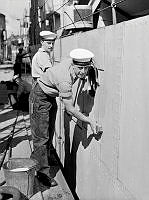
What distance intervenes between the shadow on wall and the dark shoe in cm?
28

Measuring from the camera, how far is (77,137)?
13.5 ft

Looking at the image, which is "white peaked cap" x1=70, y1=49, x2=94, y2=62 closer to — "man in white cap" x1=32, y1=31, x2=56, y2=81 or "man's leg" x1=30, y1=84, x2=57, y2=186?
"man's leg" x1=30, y1=84, x2=57, y2=186

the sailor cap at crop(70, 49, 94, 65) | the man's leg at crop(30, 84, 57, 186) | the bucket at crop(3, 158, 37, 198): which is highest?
the sailor cap at crop(70, 49, 94, 65)

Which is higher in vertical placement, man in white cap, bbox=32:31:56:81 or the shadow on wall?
man in white cap, bbox=32:31:56:81

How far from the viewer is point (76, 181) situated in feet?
13.9

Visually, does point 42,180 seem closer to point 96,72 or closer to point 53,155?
point 53,155

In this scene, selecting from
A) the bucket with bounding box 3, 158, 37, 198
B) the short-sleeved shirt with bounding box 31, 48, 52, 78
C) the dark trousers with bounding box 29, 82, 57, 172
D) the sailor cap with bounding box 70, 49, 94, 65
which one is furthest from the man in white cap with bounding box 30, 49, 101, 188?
the short-sleeved shirt with bounding box 31, 48, 52, 78

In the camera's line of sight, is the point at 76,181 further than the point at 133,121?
Yes

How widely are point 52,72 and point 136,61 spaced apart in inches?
64.6

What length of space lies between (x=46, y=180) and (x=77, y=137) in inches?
33.8

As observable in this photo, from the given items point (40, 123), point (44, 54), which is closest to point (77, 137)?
point (40, 123)

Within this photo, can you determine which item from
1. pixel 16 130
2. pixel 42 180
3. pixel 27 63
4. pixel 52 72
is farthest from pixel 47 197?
pixel 27 63

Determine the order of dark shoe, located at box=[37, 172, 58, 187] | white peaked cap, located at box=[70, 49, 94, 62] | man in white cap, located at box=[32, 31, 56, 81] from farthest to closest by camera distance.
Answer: man in white cap, located at box=[32, 31, 56, 81], dark shoe, located at box=[37, 172, 58, 187], white peaked cap, located at box=[70, 49, 94, 62]

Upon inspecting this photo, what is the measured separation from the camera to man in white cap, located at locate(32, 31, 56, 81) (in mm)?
4605
